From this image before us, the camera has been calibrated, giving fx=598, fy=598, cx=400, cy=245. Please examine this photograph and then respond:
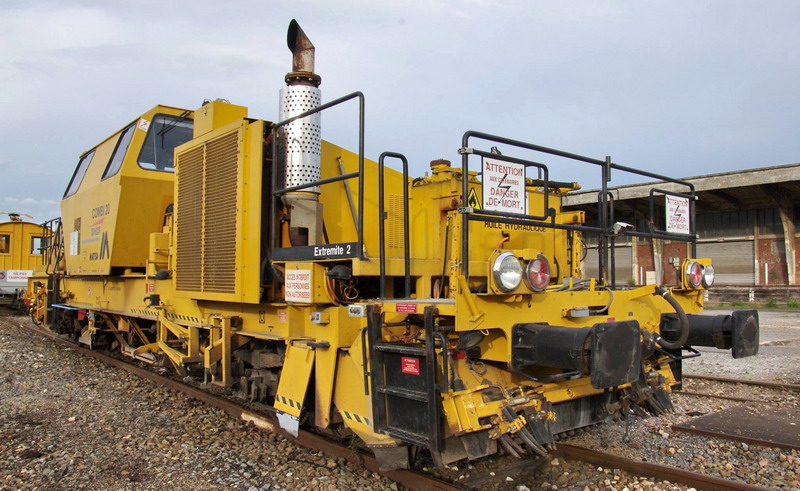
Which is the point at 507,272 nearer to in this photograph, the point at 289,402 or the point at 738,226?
the point at 289,402

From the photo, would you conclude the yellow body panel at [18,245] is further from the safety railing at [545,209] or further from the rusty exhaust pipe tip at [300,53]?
the safety railing at [545,209]

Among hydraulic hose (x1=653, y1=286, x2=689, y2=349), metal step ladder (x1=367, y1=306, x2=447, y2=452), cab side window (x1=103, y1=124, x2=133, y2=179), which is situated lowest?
metal step ladder (x1=367, y1=306, x2=447, y2=452)

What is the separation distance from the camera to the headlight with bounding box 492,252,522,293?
11.1 ft

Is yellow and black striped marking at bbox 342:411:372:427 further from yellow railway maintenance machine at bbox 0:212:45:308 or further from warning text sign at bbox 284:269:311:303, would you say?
yellow railway maintenance machine at bbox 0:212:45:308

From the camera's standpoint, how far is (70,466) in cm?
457

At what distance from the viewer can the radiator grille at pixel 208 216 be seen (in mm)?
5133

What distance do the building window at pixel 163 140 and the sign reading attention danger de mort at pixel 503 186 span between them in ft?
17.8

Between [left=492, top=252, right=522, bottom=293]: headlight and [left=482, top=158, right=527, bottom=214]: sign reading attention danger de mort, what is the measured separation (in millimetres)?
331

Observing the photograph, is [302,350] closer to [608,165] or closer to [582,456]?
[582,456]

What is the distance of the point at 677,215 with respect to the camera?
5.07 metres

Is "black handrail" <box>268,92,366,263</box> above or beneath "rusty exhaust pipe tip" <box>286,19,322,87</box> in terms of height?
beneath

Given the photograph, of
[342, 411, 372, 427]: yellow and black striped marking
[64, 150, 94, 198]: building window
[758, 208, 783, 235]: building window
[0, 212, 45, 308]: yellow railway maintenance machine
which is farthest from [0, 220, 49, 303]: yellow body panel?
[758, 208, 783, 235]: building window

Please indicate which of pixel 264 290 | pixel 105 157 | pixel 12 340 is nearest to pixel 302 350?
pixel 264 290

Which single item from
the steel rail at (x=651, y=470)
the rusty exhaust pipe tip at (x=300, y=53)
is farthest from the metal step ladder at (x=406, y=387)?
the rusty exhaust pipe tip at (x=300, y=53)
